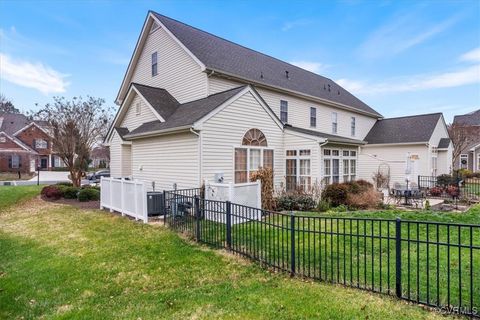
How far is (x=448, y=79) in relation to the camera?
966 inches

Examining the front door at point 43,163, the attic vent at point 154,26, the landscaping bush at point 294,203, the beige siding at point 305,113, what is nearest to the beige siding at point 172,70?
the attic vent at point 154,26

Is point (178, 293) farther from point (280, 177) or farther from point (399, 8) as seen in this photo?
point (399, 8)

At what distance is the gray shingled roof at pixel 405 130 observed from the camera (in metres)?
21.4

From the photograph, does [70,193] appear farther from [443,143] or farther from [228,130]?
[443,143]

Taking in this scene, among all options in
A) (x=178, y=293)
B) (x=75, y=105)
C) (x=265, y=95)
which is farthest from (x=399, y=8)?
(x=75, y=105)

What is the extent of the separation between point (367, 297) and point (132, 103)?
578 inches

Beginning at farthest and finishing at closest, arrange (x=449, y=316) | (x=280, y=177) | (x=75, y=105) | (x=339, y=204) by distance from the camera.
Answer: (x=75, y=105) → (x=280, y=177) → (x=339, y=204) → (x=449, y=316)

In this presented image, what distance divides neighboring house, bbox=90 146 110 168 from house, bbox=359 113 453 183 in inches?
1378

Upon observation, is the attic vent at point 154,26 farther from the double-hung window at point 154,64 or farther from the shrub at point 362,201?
the shrub at point 362,201

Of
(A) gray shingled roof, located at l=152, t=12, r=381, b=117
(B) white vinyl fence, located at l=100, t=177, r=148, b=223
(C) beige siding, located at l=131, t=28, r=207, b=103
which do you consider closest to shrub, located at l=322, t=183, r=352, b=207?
(A) gray shingled roof, located at l=152, t=12, r=381, b=117

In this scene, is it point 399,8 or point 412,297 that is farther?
point 399,8

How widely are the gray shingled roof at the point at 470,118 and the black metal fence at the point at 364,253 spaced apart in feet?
133

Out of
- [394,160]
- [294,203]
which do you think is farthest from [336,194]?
[394,160]

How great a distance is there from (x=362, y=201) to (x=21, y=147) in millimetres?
45430
